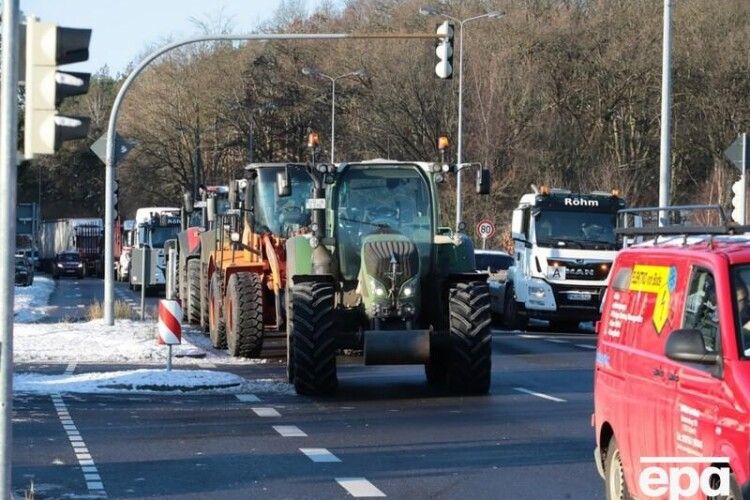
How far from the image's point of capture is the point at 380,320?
18.2m

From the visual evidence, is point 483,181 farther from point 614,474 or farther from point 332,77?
point 332,77

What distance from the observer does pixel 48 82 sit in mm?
9109

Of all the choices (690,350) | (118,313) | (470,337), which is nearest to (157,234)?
(118,313)

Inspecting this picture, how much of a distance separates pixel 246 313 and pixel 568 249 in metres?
10.3

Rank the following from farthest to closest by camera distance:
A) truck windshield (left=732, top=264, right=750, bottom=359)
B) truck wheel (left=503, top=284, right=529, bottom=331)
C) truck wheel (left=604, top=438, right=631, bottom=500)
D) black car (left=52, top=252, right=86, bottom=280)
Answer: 1. black car (left=52, top=252, right=86, bottom=280)
2. truck wheel (left=503, top=284, right=529, bottom=331)
3. truck wheel (left=604, top=438, right=631, bottom=500)
4. truck windshield (left=732, top=264, right=750, bottom=359)

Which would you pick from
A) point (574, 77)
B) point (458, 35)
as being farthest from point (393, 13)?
point (574, 77)

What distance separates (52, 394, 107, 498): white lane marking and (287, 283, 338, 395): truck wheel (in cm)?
278

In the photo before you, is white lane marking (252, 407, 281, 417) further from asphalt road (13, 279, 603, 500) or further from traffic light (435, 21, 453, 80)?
traffic light (435, 21, 453, 80)

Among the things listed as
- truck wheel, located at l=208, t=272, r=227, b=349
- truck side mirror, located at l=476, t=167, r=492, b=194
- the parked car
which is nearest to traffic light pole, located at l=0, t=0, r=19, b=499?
truck side mirror, located at l=476, t=167, r=492, b=194

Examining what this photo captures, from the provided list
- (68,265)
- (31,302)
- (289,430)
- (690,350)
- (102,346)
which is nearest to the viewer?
(690,350)

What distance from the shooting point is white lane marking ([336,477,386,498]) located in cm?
1120

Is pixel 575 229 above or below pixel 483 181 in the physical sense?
below

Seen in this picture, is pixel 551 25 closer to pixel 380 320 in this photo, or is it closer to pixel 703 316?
pixel 380 320

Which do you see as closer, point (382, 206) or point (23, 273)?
point (382, 206)
